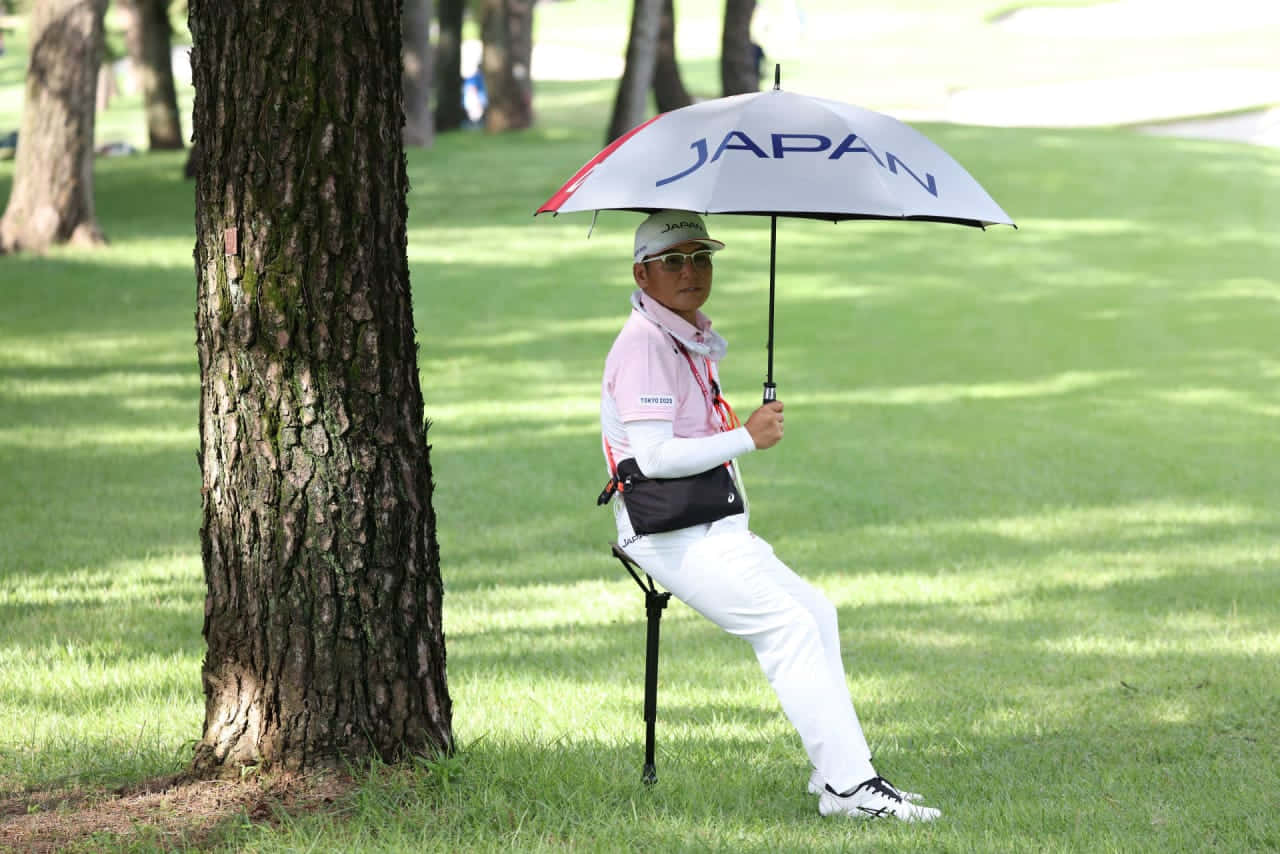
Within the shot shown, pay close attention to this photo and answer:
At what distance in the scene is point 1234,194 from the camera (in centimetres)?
2802

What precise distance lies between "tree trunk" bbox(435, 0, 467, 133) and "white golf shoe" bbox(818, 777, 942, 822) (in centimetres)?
3729

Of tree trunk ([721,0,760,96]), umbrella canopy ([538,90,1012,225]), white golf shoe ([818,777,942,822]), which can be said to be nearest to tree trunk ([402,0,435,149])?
tree trunk ([721,0,760,96])

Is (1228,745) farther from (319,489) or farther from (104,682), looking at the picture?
(104,682)

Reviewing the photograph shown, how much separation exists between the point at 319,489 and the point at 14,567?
4767 mm

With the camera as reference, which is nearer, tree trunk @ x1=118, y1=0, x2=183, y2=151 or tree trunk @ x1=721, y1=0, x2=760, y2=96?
tree trunk @ x1=721, y1=0, x2=760, y2=96

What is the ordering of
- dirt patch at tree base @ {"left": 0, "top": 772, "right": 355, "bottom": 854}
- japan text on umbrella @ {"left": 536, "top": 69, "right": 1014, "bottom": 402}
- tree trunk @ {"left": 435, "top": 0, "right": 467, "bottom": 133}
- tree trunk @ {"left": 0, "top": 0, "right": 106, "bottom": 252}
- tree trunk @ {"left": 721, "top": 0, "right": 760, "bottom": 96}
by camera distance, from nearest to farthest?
1. dirt patch at tree base @ {"left": 0, "top": 772, "right": 355, "bottom": 854}
2. japan text on umbrella @ {"left": 536, "top": 69, "right": 1014, "bottom": 402}
3. tree trunk @ {"left": 0, "top": 0, "right": 106, "bottom": 252}
4. tree trunk @ {"left": 721, "top": 0, "right": 760, "bottom": 96}
5. tree trunk @ {"left": 435, "top": 0, "right": 467, "bottom": 133}

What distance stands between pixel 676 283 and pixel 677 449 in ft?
1.71

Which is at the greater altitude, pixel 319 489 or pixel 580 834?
pixel 319 489

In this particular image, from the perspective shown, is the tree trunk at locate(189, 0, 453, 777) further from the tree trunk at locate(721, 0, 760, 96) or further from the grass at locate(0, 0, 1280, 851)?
the tree trunk at locate(721, 0, 760, 96)

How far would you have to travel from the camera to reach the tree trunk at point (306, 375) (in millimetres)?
4785

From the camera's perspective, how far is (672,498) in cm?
490

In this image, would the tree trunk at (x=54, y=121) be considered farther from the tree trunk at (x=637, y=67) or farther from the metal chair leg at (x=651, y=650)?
the metal chair leg at (x=651, y=650)

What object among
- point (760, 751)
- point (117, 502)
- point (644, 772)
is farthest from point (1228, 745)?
point (117, 502)

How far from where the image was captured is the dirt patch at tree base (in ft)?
15.3
